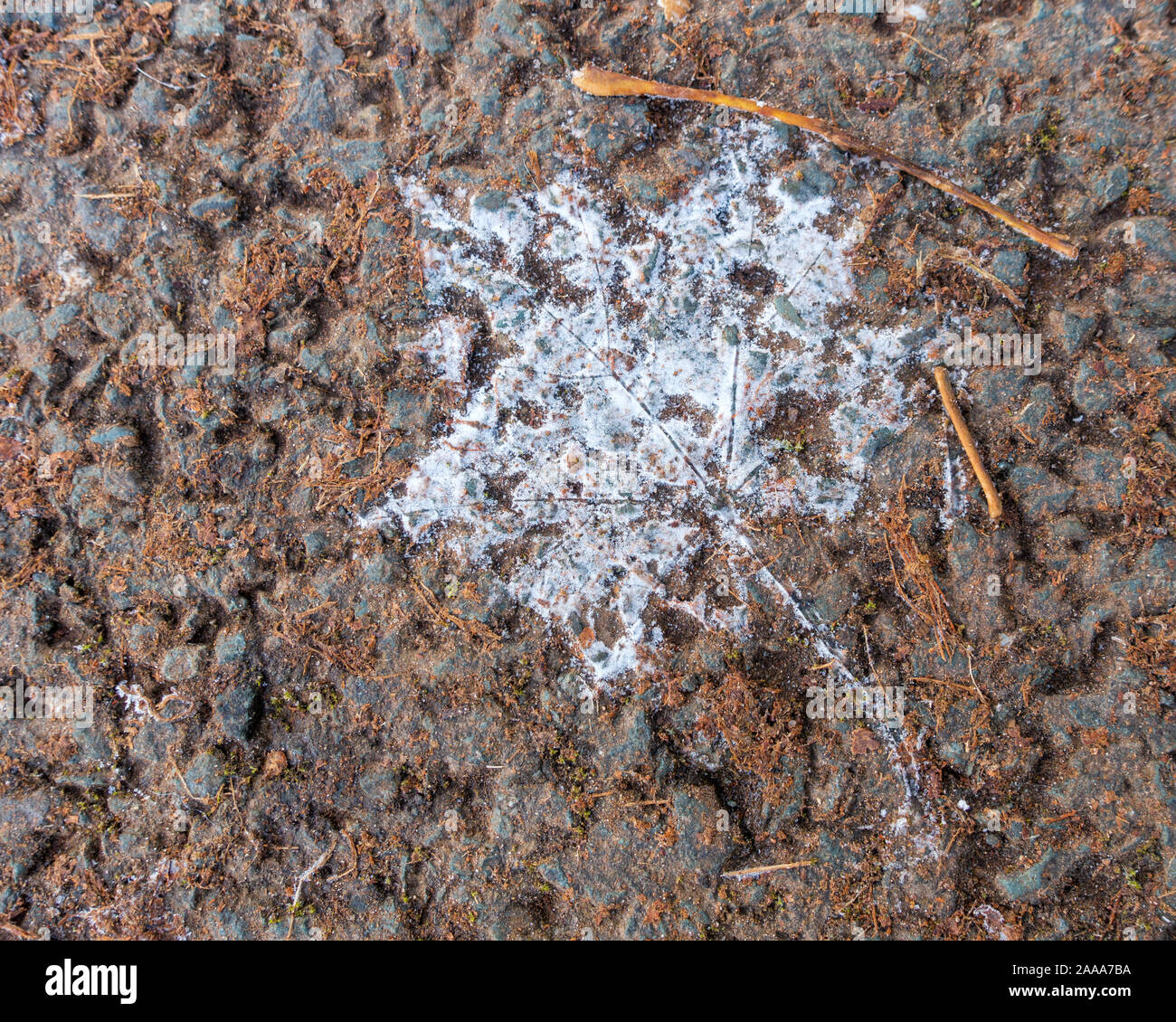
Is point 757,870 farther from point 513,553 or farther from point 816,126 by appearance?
point 816,126

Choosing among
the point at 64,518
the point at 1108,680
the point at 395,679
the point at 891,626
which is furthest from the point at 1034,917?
the point at 64,518

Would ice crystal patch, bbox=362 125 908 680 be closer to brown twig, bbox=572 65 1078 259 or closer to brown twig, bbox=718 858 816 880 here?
brown twig, bbox=572 65 1078 259

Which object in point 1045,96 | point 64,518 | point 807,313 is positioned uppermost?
point 1045,96

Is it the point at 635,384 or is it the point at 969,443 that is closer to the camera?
the point at 969,443

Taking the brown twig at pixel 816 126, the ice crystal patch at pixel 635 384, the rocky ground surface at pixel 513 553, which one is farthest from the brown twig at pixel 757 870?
the brown twig at pixel 816 126

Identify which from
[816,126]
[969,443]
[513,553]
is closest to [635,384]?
[513,553]

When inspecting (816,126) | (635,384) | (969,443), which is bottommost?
(969,443)

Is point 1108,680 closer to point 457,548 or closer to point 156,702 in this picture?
point 457,548
